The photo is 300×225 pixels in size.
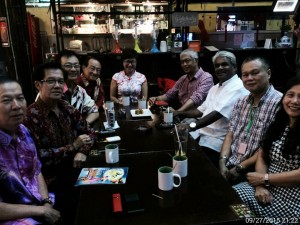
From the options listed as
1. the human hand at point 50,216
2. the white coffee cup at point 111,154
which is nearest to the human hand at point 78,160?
the white coffee cup at point 111,154

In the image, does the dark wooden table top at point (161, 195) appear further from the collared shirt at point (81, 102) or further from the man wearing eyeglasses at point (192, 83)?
the man wearing eyeglasses at point (192, 83)

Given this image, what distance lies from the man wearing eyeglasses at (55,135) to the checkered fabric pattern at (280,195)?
3.51ft

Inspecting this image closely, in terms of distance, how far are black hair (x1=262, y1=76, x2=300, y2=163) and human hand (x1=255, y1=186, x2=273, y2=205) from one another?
19 centimetres

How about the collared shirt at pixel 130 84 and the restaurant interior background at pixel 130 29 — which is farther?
the restaurant interior background at pixel 130 29

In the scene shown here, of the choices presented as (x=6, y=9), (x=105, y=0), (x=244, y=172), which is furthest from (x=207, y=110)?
(x=105, y=0)

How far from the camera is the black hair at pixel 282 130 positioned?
1514 mm

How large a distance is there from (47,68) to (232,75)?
1.53m

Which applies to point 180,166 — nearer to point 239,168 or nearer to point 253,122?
point 239,168

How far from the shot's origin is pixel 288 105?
1555 millimetres

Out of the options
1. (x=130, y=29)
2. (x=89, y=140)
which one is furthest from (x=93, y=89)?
(x=130, y=29)

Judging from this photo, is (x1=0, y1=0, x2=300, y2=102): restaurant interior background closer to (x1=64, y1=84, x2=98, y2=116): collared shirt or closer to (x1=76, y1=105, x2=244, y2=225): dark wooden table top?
(x1=64, y1=84, x2=98, y2=116): collared shirt

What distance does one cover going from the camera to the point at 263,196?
5.05 ft

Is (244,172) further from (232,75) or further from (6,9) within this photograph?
(6,9)

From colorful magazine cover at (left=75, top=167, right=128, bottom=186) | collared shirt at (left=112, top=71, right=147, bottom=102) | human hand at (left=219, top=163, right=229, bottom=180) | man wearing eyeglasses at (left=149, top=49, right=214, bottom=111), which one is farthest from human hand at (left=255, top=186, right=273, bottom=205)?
collared shirt at (left=112, top=71, right=147, bottom=102)
